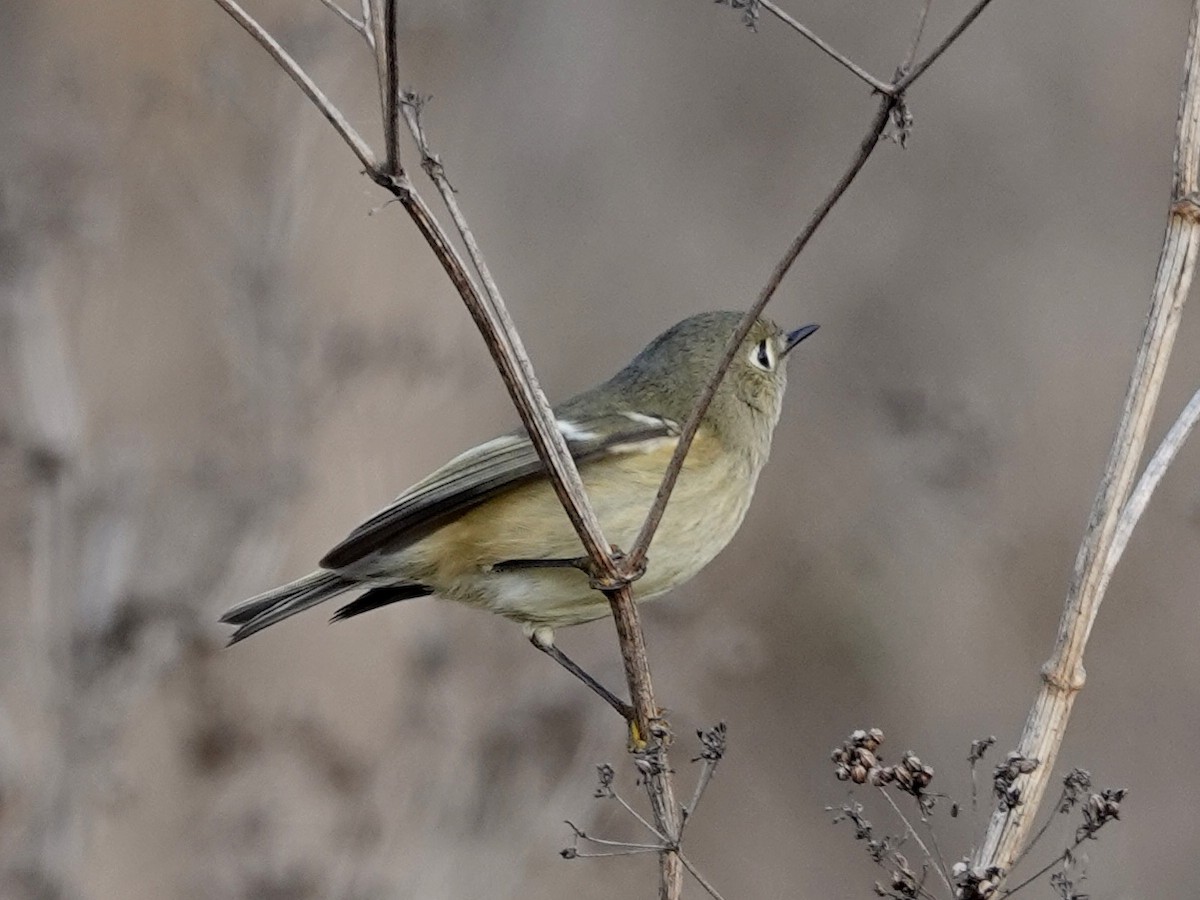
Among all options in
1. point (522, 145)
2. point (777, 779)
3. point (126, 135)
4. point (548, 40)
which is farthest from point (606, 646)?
point (548, 40)

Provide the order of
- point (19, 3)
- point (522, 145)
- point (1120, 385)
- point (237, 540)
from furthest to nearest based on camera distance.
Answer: point (522, 145)
point (19, 3)
point (1120, 385)
point (237, 540)

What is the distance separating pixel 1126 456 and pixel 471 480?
6.07 ft

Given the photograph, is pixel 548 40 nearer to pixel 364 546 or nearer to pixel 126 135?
pixel 126 135

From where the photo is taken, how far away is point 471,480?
12.7 feet

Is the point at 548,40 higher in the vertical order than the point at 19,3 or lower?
higher

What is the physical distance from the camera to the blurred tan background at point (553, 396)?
14.6ft

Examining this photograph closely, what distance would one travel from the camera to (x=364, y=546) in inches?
150

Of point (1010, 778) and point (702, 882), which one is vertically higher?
point (1010, 778)

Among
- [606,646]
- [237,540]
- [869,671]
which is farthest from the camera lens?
[869,671]

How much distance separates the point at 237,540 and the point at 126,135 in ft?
6.74

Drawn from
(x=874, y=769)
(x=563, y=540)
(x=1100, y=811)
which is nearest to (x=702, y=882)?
(x=874, y=769)

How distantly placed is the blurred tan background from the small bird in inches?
24.8

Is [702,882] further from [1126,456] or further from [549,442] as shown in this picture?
[1126,456]

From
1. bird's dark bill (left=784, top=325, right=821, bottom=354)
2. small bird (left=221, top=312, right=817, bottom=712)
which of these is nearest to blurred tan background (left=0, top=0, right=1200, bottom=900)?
bird's dark bill (left=784, top=325, right=821, bottom=354)
